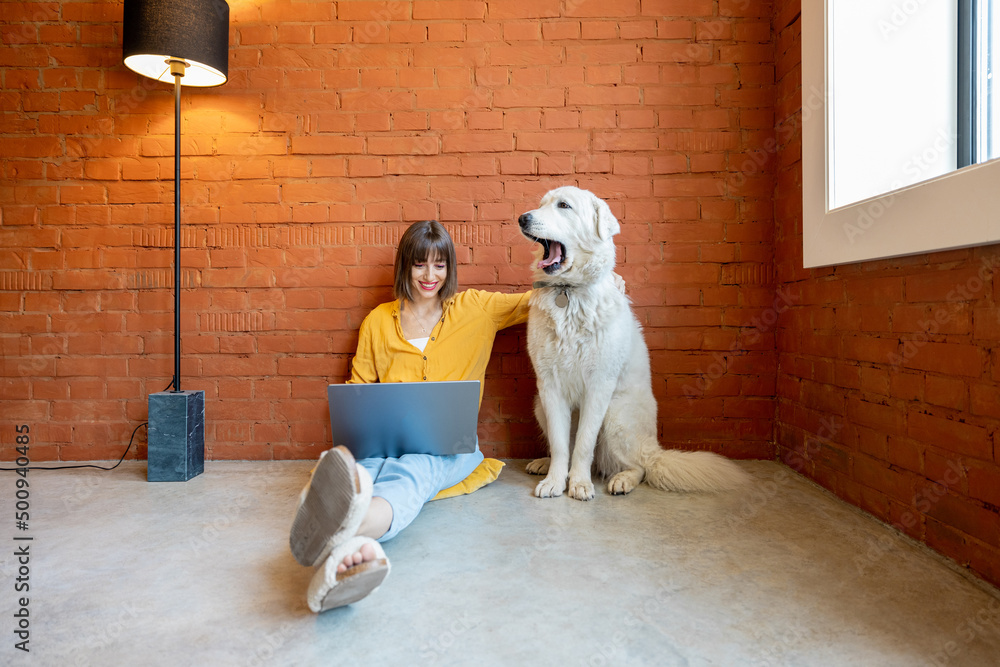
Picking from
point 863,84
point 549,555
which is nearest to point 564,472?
point 549,555

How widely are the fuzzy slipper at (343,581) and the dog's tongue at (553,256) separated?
1.31 meters

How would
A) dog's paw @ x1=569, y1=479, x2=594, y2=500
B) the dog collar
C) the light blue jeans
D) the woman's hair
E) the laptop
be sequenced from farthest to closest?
the woman's hair, the dog collar, dog's paw @ x1=569, y1=479, x2=594, y2=500, the laptop, the light blue jeans

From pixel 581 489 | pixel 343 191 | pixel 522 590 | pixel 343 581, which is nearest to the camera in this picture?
pixel 343 581

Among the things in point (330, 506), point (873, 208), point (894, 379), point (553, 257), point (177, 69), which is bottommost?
point (330, 506)

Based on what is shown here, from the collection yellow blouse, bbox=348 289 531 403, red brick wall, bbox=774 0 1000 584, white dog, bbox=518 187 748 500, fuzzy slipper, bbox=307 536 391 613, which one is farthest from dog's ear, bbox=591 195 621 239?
fuzzy slipper, bbox=307 536 391 613

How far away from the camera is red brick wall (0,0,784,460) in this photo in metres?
2.67

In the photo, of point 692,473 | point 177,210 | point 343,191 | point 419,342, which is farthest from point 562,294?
point 177,210

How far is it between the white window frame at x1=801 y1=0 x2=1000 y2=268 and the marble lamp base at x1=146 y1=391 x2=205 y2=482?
2.80 meters

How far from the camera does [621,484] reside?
7.07 feet

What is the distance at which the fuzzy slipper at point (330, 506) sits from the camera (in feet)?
4.02

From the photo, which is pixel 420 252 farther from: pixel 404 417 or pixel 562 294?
pixel 404 417

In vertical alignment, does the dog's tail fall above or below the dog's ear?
below

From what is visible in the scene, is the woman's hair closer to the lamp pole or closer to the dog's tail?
the lamp pole

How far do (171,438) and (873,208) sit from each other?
9.64 ft
